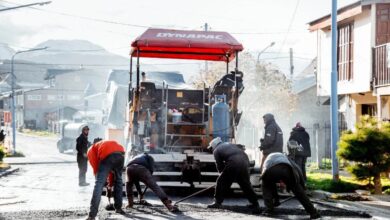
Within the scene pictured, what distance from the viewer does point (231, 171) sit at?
11945 millimetres

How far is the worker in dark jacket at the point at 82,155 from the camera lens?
57.3 feet

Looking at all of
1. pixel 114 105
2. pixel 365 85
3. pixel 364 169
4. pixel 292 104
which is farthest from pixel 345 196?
pixel 292 104

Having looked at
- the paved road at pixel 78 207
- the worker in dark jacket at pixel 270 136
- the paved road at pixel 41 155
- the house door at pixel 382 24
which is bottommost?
the paved road at pixel 41 155

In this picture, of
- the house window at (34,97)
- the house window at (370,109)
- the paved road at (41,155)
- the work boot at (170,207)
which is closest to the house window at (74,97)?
the house window at (34,97)

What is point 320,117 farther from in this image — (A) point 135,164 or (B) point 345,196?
(A) point 135,164

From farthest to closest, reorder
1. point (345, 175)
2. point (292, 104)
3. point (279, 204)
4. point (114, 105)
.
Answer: point (292, 104), point (114, 105), point (345, 175), point (279, 204)

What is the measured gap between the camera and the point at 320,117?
127 feet

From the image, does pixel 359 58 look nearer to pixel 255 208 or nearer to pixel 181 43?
pixel 181 43

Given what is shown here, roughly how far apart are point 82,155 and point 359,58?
31.8 feet

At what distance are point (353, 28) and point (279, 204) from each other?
11.4 m

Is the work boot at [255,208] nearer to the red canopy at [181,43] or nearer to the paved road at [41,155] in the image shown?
the red canopy at [181,43]

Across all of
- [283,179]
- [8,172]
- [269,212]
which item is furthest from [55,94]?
[283,179]

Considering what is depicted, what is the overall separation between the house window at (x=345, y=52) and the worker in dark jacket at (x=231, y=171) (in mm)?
11080

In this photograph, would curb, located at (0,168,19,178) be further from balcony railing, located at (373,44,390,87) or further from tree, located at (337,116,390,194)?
tree, located at (337,116,390,194)
